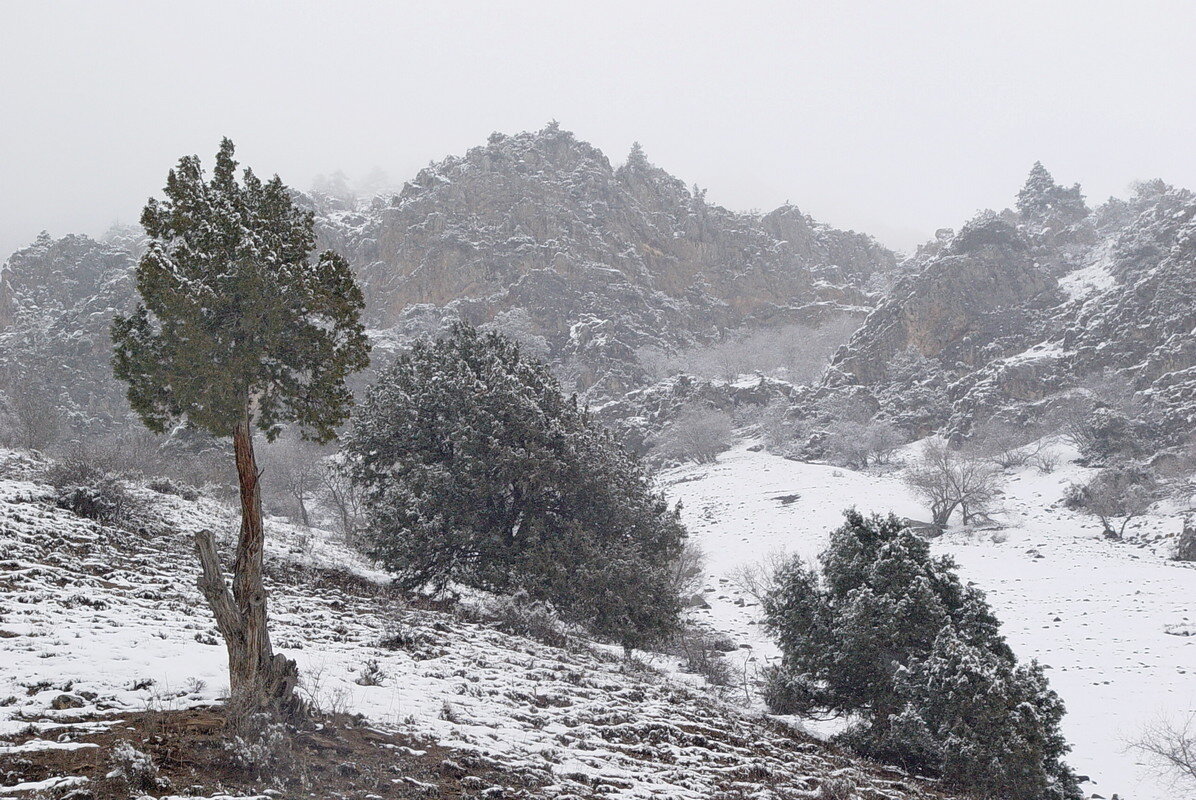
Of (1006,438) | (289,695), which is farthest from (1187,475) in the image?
(289,695)

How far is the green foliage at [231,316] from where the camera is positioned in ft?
27.4

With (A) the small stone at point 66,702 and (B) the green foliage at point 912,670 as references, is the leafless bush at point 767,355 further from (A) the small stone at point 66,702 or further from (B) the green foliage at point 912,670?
(A) the small stone at point 66,702

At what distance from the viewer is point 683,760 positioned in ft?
28.7

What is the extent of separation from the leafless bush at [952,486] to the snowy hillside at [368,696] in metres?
39.3

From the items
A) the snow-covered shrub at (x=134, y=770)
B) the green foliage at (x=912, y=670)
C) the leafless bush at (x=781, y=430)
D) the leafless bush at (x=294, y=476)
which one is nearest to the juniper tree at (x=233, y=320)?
the snow-covered shrub at (x=134, y=770)

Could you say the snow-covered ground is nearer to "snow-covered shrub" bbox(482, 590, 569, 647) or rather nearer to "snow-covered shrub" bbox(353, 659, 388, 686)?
"snow-covered shrub" bbox(482, 590, 569, 647)

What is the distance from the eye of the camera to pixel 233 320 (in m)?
8.52

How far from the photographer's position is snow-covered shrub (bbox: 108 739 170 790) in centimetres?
491

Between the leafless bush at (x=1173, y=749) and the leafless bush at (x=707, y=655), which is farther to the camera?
the leafless bush at (x=707, y=655)

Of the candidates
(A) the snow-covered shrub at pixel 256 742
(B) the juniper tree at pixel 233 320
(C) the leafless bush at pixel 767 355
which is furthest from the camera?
(C) the leafless bush at pixel 767 355

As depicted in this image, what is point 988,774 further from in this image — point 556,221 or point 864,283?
point 864,283

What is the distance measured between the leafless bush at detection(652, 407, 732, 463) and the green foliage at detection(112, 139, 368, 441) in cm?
7202

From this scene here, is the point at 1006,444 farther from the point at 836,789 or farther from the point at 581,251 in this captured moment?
the point at 581,251

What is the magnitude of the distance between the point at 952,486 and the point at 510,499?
41.7 metres
